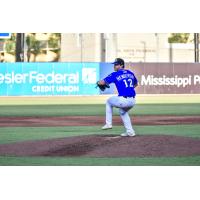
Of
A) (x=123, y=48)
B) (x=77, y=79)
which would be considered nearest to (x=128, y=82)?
(x=77, y=79)

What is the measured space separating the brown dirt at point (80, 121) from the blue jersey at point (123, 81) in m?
5.53

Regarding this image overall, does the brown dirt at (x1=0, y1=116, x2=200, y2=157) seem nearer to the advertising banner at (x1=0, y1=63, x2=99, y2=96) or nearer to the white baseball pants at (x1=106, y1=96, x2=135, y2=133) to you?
the white baseball pants at (x1=106, y1=96, x2=135, y2=133)

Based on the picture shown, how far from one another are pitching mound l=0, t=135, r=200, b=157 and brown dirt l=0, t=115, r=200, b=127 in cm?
556

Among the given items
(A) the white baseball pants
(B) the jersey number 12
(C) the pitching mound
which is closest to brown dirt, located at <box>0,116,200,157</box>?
(C) the pitching mound

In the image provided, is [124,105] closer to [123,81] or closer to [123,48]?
[123,81]

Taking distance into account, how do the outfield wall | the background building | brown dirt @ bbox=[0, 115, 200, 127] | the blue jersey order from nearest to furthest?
the blue jersey, brown dirt @ bbox=[0, 115, 200, 127], the outfield wall, the background building

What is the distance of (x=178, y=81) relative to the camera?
43969 mm

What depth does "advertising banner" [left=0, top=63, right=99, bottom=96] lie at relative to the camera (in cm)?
4069

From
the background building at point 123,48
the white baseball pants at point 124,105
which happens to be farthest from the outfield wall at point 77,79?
the white baseball pants at point 124,105

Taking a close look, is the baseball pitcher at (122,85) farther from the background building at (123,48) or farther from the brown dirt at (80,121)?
the background building at (123,48)

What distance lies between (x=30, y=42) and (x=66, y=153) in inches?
3222

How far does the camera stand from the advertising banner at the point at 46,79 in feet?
133

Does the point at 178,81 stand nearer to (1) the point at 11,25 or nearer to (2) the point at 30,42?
(1) the point at 11,25
